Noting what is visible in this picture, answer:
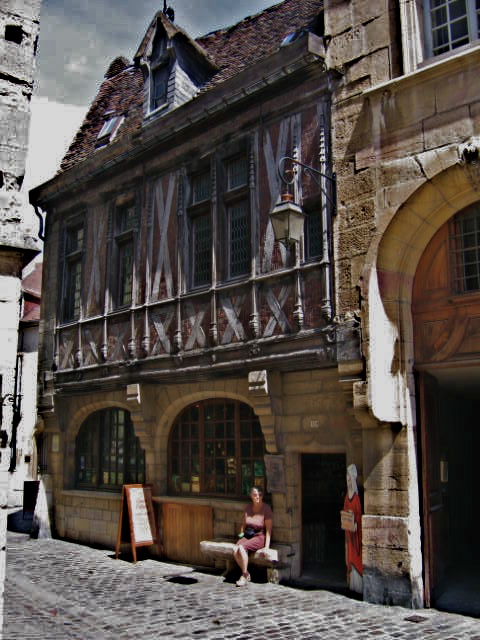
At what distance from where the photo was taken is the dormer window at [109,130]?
480 inches

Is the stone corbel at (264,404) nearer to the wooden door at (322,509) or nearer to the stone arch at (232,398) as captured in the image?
the stone arch at (232,398)

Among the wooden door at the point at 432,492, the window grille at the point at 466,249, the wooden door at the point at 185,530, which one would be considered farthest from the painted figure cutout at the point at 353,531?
the wooden door at the point at 185,530

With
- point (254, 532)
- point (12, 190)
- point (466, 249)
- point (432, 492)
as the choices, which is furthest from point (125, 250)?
point (12, 190)

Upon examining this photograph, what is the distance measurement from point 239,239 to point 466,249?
330cm

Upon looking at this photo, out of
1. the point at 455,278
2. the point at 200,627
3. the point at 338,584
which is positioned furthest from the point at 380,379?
the point at 200,627

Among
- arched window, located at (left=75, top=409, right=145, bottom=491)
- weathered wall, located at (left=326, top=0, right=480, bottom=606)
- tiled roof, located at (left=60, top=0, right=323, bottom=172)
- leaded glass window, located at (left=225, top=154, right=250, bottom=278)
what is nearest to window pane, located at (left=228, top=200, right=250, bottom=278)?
leaded glass window, located at (left=225, top=154, right=250, bottom=278)

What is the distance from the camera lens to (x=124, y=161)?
35.8 feet

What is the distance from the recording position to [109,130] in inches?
484

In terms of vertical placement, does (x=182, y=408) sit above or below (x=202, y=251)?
below

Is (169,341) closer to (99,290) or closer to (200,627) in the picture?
(99,290)

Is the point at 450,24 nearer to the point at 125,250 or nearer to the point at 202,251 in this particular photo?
the point at 202,251

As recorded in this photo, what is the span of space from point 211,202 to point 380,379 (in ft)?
12.7

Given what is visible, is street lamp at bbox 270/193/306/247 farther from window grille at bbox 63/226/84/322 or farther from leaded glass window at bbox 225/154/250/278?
window grille at bbox 63/226/84/322

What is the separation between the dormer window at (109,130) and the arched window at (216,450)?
5.50 metres
